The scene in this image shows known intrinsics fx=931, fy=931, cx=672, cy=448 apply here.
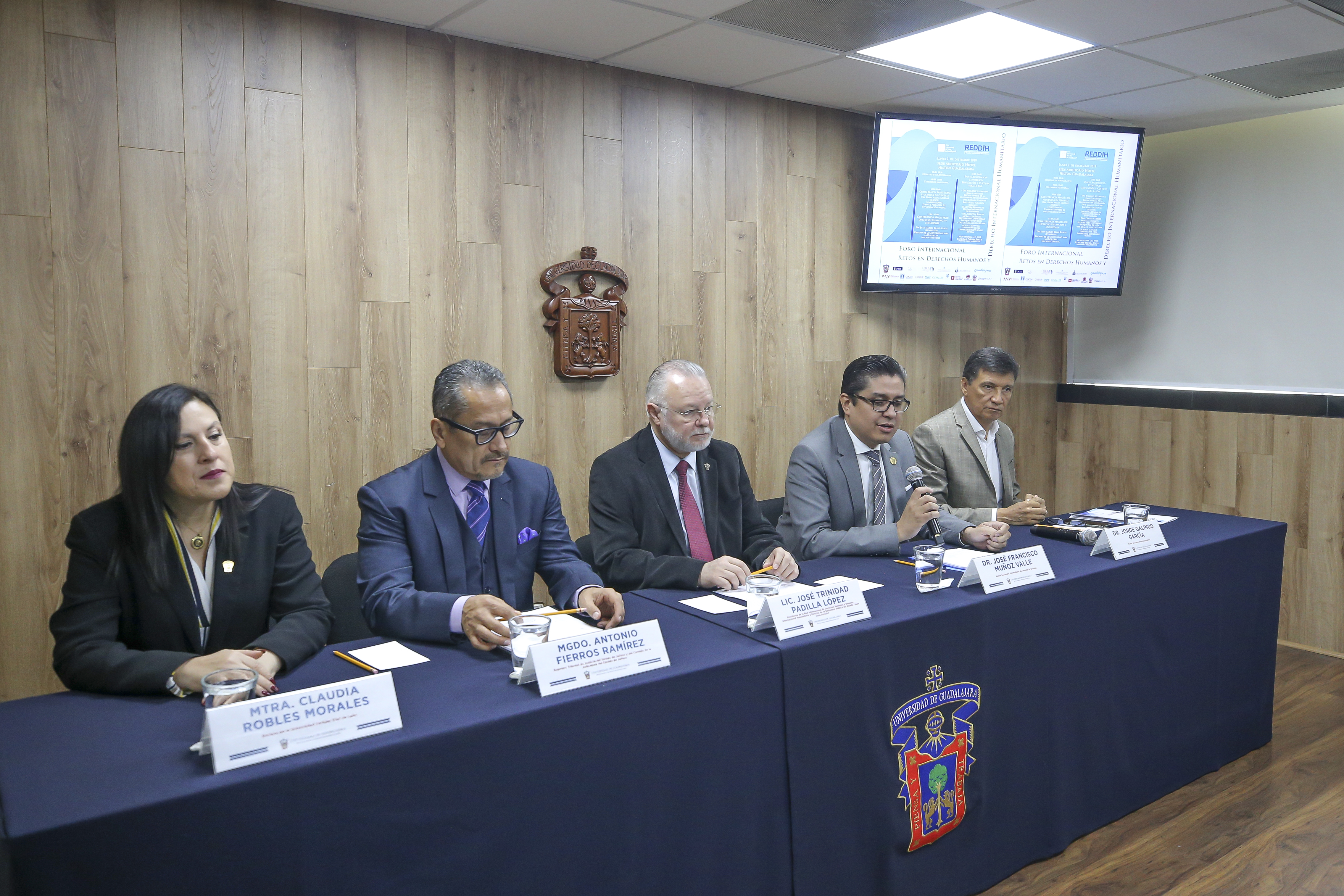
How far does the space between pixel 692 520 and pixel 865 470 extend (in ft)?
2.17

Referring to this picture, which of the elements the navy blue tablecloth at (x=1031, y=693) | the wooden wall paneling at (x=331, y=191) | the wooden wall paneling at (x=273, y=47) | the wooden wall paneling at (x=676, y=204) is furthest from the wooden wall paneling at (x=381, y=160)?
the navy blue tablecloth at (x=1031, y=693)

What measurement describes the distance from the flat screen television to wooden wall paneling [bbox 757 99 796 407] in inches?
16.9

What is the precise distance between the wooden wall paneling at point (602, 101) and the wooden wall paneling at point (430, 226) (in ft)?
1.87

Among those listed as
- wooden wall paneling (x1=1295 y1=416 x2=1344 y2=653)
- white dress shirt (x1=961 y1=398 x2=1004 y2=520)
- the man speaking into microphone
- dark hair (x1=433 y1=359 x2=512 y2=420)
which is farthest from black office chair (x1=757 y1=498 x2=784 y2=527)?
wooden wall paneling (x1=1295 y1=416 x2=1344 y2=653)

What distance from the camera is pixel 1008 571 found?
238 cm

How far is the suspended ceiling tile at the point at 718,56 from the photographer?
3418mm

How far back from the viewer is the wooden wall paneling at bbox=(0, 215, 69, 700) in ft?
8.76

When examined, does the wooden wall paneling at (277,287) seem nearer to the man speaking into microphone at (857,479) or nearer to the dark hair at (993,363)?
the man speaking into microphone at (857,479)

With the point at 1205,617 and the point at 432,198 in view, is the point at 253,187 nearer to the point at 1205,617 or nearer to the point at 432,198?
the point at 432,198

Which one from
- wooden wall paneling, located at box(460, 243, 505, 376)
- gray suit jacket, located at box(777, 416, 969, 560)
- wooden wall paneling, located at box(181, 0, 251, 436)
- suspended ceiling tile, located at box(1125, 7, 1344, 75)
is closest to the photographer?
wooden wall paneling, located at box(181, 0, 251, 436)

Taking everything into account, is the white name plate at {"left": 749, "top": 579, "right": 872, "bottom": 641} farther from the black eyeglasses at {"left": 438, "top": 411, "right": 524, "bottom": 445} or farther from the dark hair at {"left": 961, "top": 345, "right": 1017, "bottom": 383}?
the dark hair at {"left": 961, "top": 345, "right": 1017, "bottom": 383}

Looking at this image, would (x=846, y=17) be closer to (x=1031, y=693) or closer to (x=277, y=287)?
(x=277, y=287)

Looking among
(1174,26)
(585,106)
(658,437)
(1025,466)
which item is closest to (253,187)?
(585,106)

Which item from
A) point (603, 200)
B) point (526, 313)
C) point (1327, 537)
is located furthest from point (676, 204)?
point (1327, 537)
